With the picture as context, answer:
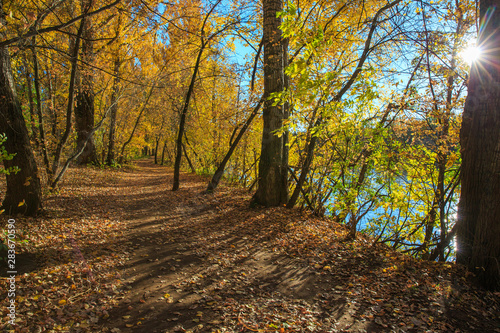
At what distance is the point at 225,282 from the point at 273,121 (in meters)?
4.84

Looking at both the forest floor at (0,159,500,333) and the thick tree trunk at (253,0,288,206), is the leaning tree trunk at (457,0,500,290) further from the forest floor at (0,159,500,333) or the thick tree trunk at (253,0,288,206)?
the thick tree trunk at (253,0,288,206)

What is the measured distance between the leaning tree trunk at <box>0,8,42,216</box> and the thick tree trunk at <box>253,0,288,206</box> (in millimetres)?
5547

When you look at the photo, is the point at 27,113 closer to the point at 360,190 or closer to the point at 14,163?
the point at 14,163

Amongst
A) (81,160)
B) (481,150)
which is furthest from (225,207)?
(81,160)

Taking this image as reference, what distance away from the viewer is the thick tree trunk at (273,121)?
7242 millimetres

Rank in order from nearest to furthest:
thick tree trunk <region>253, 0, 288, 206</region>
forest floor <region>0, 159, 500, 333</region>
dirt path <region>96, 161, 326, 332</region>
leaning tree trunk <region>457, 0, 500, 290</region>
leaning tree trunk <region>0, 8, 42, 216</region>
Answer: forest floor <region>0, 159, 500, 333</region>, dirt path <region>96, 161, 326, 332</region>, leaning tree trunk <region>457, 0, 500, 290</region>, leaning tree trunk <region>0, 8, 42, 216</region>, thick tree trunk <region>253, 0, 288, 206</region>

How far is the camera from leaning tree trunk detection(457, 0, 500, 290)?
11.4ft

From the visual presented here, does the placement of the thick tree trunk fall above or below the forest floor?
above

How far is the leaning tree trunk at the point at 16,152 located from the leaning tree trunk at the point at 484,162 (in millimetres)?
7848

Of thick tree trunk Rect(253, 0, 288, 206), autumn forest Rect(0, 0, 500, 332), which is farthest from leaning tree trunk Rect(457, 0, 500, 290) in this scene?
thick tree trunk Rect(253, 0, 288, 206)

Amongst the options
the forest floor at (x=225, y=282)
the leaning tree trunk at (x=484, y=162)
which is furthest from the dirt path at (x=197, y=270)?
the leaning tree trunk at (x=484, y=162)

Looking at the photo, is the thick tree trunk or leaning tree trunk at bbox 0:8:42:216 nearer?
leaning tree trunk at bbox 0:8:42:216

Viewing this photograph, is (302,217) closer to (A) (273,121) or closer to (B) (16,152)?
(A) (273,121)

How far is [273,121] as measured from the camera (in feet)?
24.5
